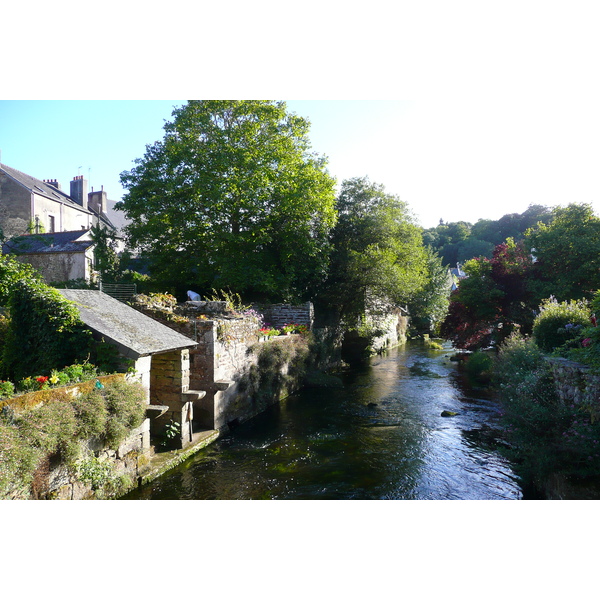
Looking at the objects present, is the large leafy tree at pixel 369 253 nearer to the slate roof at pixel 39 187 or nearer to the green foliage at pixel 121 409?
the green foliage at pixel 121 409

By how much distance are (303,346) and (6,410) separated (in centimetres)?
1062

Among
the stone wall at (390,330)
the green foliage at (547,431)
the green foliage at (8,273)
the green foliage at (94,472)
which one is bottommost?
the stone wall at (390,330)

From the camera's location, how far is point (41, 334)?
6953 mm

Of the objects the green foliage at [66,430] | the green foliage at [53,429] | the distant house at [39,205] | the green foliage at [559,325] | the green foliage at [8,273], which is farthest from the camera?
the distant house at [39,205]

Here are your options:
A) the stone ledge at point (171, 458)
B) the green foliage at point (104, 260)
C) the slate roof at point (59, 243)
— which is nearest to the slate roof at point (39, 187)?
the slate roof at point (59, 243)

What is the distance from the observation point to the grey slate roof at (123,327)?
6.85 metres

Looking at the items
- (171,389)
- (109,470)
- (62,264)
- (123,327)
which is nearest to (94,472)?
(109,470)

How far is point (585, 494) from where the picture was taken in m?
4.91

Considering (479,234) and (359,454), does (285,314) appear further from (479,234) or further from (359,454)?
(479,234)

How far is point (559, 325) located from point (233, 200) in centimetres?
1251

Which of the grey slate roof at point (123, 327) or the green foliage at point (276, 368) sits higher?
the grey slate roof at point (123, 327)

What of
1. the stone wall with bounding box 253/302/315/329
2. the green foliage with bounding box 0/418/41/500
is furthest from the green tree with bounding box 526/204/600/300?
the green foliage with bounding box 0/418/41/500

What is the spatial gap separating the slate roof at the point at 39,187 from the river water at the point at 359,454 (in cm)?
2402

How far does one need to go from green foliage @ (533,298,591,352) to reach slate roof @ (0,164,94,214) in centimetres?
2855
